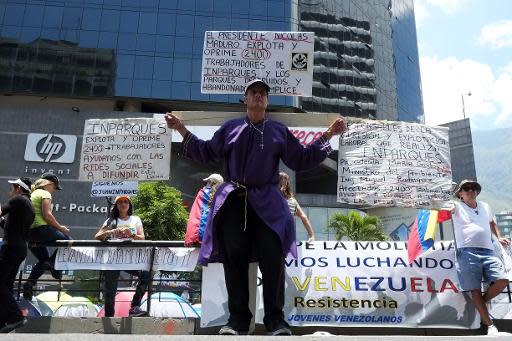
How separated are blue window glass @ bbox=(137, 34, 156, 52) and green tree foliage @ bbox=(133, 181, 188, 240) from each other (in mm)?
18326

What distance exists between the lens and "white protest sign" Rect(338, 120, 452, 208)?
5.20 metres

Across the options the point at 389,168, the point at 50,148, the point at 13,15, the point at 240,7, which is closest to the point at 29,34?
the point at 13,15

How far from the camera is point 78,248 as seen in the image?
19.0 feet

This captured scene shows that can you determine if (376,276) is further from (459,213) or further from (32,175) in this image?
(32,175)

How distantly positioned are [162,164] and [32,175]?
1262 inches

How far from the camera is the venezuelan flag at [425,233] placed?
17.6ft

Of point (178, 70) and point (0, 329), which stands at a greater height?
point (178, 70)

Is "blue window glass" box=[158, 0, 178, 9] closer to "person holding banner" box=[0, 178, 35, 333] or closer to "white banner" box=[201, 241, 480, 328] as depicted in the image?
"person holding banner" box=[0, 178, 35, 333]

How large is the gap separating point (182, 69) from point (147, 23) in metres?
5.46

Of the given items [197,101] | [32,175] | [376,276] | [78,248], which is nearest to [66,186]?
[32,175]

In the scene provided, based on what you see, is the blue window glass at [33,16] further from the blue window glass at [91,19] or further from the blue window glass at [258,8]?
the blue window glass at [258,8]

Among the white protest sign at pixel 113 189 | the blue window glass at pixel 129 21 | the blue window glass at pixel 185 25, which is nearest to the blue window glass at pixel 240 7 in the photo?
the blue window glass at pixel 185 25

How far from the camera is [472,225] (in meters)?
4.96

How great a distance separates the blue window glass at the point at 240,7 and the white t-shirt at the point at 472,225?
3910 cm
